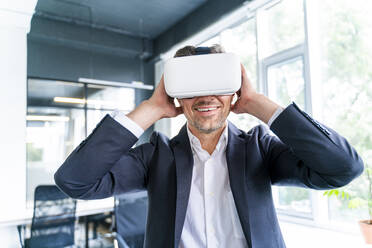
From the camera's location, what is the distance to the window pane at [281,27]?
2953 millimetres

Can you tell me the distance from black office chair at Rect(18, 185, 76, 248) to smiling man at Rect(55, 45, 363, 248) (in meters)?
2.21

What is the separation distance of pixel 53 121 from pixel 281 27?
3.71 metres

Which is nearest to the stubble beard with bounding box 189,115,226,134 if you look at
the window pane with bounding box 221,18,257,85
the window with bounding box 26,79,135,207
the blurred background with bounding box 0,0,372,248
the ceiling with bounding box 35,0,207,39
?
the blurred background with bounding box 0,0,372,248

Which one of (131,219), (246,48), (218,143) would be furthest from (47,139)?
(218,143)

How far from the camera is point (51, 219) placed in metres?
2.82

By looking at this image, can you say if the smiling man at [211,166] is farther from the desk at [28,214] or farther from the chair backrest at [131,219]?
the desk at [28,214]

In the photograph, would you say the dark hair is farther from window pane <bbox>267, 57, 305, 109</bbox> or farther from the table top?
the table top

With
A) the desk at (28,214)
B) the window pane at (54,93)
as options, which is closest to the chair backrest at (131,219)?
the desk at (28,214)

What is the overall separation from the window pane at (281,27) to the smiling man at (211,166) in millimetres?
2312

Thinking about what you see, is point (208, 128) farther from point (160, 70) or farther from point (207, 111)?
point (160, 70)

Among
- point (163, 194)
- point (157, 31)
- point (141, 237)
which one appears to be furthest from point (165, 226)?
point (157, 31)

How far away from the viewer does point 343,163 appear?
81cm

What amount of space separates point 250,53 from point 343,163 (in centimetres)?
300

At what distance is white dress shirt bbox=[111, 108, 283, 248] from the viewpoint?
0.91 metres
